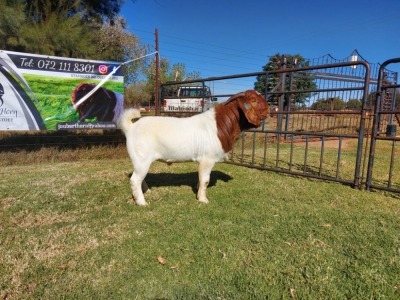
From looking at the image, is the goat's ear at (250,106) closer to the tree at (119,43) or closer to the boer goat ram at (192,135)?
the boer goat ram at (192,135)

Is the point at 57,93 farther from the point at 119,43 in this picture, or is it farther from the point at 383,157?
the point at 119,43

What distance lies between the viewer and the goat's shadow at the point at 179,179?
5.07 meters

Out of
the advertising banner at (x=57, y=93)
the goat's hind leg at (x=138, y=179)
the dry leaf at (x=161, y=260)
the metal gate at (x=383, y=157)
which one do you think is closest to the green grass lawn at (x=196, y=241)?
the dry leaf at (x=161, y=260)

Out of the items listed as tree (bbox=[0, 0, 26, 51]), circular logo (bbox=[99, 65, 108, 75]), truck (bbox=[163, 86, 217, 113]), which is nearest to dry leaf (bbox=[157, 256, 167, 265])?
truck (bbox=[163, 86, 217, 113])

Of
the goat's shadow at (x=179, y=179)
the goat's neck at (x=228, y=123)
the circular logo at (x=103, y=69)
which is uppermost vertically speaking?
the circular logo at (x=103, y=69)

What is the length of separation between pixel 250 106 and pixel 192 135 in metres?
0.95

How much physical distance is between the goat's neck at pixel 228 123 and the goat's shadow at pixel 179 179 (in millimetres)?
1176

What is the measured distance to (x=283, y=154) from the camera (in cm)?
831

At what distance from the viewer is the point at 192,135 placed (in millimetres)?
3891

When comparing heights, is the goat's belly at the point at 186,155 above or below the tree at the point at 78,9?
below

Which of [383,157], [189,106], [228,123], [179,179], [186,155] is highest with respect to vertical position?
[189,106]

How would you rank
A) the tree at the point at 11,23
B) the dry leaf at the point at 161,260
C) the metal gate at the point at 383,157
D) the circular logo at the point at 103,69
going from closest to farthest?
the dry leaf at the point at 161,260
the metal gate at the point at 383,157
the tree at the point at 11,23
the circular logo at the point at 103,69

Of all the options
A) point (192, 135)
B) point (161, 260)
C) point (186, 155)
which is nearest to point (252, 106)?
point (192, 135)

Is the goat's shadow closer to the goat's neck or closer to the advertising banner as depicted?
the goat's neck
